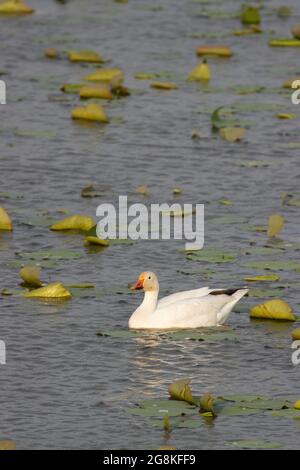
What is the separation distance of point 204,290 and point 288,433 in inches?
145

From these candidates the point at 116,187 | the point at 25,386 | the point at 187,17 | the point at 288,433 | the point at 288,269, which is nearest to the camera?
the point at 288,433

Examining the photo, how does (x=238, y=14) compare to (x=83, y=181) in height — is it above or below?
above

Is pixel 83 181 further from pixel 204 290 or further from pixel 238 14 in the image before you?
pixel 238 14

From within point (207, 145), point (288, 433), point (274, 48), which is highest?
point (274, 48)

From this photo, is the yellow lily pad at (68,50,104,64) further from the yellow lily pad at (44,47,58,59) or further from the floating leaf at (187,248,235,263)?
the floating leaf at (187,248,235,263)

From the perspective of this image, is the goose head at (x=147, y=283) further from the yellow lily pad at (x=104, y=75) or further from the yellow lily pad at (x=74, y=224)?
the yellow lily pad at (x=104, y=75)

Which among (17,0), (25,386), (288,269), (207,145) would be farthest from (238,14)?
(25,386)

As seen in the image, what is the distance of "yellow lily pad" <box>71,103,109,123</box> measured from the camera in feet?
90.9

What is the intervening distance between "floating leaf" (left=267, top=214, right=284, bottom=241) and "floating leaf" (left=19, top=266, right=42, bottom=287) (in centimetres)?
327

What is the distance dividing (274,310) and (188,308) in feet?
2.96

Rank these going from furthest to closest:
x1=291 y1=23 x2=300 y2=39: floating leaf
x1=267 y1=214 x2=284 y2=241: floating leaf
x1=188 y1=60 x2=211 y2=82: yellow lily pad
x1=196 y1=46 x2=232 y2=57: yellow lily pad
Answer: x1=291 y1=23 x2=300 y2=39: floating leaf, x1=196 y1=46 x2=232 y2=57: yellow lily pad, x1=188 y1=60 x2=211 y2=82: yellow lily pad, x1=267 y1=214 x2=284 y2=241: floating leaf

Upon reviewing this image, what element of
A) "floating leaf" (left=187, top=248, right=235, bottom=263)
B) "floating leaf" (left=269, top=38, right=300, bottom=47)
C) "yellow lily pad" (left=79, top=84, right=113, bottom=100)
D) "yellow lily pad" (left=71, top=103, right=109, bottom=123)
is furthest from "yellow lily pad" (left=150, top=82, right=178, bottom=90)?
"floating leaf" (left=187, top=248, right=235, bottom=263)

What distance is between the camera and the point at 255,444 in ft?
49.9

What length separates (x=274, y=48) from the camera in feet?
109
